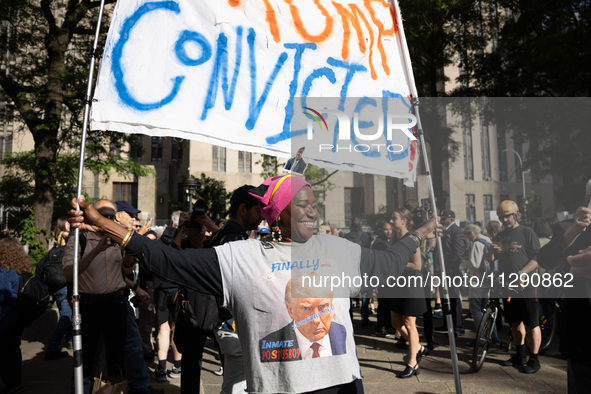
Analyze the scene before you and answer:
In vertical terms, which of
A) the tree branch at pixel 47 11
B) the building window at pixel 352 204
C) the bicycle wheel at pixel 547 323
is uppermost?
the tree branch at pixel 47 11

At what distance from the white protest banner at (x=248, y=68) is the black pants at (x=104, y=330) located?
89.1 inches

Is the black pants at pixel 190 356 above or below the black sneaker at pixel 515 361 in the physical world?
above

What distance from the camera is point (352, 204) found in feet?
10.0

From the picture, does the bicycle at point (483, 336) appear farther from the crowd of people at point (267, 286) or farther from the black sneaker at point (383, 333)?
the black sneaker at point (383, 333)

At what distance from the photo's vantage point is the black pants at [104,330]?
14.1 feet

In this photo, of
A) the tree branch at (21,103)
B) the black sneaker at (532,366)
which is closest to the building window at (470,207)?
the black sneaker at (532,366)

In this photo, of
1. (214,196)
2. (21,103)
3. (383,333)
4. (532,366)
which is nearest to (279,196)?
(532,366)

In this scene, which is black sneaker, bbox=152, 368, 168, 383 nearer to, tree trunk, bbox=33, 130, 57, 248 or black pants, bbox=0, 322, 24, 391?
black pants, bbox=0, 322, 24, 391

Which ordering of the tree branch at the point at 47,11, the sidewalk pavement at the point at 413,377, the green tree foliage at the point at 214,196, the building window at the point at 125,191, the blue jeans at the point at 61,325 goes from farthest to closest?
the building window at the point at 125,191, the green tree foliage at the point at 214,196, the tree branch at the point at 47,11, the blue jeans at the point at 61,325, the sidewalk pavement at the point at 413,377

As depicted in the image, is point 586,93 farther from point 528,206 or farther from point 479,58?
point 528,206

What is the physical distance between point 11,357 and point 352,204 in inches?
162

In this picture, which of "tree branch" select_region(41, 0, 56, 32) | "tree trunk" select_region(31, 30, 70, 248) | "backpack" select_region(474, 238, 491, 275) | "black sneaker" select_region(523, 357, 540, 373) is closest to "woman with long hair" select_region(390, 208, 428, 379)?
"black sneaker" select_region(523, 357, 540, 373)

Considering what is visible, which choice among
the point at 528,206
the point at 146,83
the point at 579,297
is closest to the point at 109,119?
the point at 146,83

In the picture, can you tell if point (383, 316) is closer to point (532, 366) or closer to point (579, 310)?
point (532, 366)
